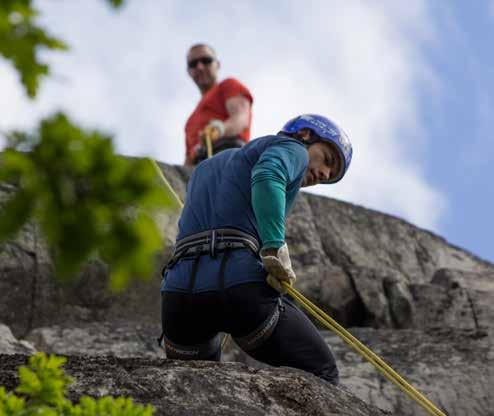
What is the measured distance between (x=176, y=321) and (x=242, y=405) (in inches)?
37.7

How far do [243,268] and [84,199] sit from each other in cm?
315

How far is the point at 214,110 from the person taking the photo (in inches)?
389

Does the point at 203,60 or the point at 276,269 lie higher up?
the point at 203,60

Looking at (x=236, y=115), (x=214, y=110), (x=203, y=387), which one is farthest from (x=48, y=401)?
(x=214, y=110)

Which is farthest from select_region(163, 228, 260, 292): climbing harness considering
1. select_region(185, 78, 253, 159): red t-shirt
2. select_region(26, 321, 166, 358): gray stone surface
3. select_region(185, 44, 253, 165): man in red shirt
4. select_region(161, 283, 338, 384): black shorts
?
select_region(185, 78, 253, 159): red t-shirt

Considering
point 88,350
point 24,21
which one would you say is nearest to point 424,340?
point 88,350

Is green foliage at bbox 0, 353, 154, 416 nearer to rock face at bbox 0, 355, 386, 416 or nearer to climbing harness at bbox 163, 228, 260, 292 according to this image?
rock face at bbox 0, 355, 386, 416

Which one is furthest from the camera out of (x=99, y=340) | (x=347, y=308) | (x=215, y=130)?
(x=347, y=308)

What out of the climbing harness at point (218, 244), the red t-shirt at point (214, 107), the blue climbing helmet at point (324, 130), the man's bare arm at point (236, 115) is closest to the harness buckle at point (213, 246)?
the climbing harness at point (218, 244)

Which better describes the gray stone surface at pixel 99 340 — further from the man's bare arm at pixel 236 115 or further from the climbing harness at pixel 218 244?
the climbing harness at pixel 218 244

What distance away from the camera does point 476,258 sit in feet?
42.6

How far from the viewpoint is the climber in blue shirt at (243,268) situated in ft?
15.7

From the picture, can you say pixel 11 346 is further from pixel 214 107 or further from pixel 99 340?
pixel 214 107

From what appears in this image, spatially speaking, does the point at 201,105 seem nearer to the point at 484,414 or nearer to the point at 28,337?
the point at 28,337
